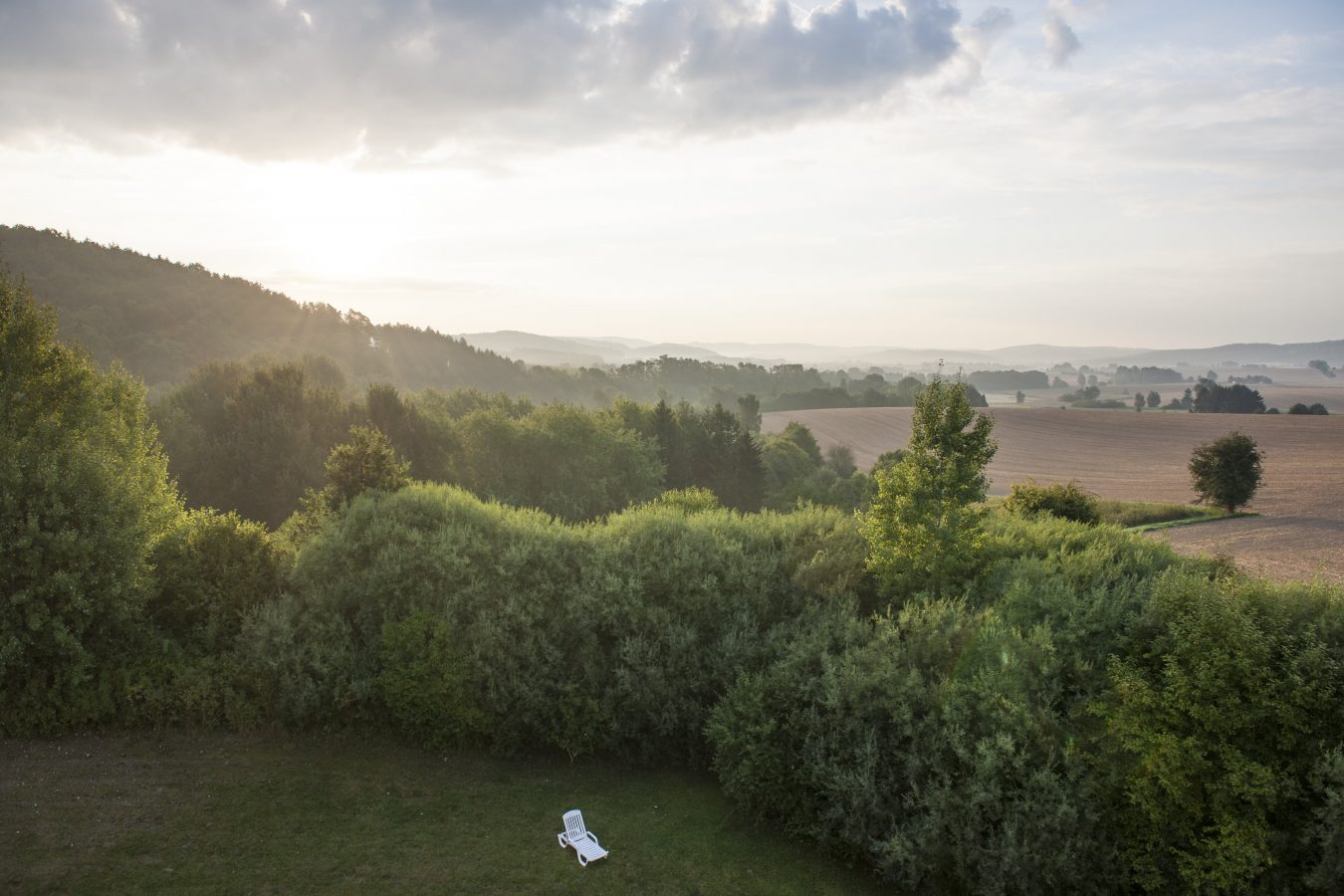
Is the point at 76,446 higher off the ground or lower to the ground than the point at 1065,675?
higher

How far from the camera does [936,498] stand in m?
15.1

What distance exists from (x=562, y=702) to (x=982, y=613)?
8.34 metres

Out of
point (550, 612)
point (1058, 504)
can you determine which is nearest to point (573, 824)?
point (550, 612)

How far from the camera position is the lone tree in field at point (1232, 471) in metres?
32.6

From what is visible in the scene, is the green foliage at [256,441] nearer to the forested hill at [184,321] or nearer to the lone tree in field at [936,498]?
the forested hill at [184,321]

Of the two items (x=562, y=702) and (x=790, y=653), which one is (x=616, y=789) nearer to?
(x=562, y=702)

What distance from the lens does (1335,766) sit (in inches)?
376

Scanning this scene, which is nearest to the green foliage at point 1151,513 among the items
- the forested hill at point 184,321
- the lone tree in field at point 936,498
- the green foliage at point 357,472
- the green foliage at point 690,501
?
the green foliage at point 690,501

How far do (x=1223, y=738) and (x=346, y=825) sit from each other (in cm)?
1371

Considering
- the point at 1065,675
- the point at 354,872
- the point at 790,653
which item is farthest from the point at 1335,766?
the point at 354,872

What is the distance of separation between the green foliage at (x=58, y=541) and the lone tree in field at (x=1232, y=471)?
3986 cm

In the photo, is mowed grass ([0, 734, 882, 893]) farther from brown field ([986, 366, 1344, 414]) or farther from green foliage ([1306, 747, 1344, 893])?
brown field ([986, 366, 1344, 414])

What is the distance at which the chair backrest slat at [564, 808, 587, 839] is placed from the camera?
11.8 metres

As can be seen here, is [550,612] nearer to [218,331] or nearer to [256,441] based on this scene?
[256,441]
